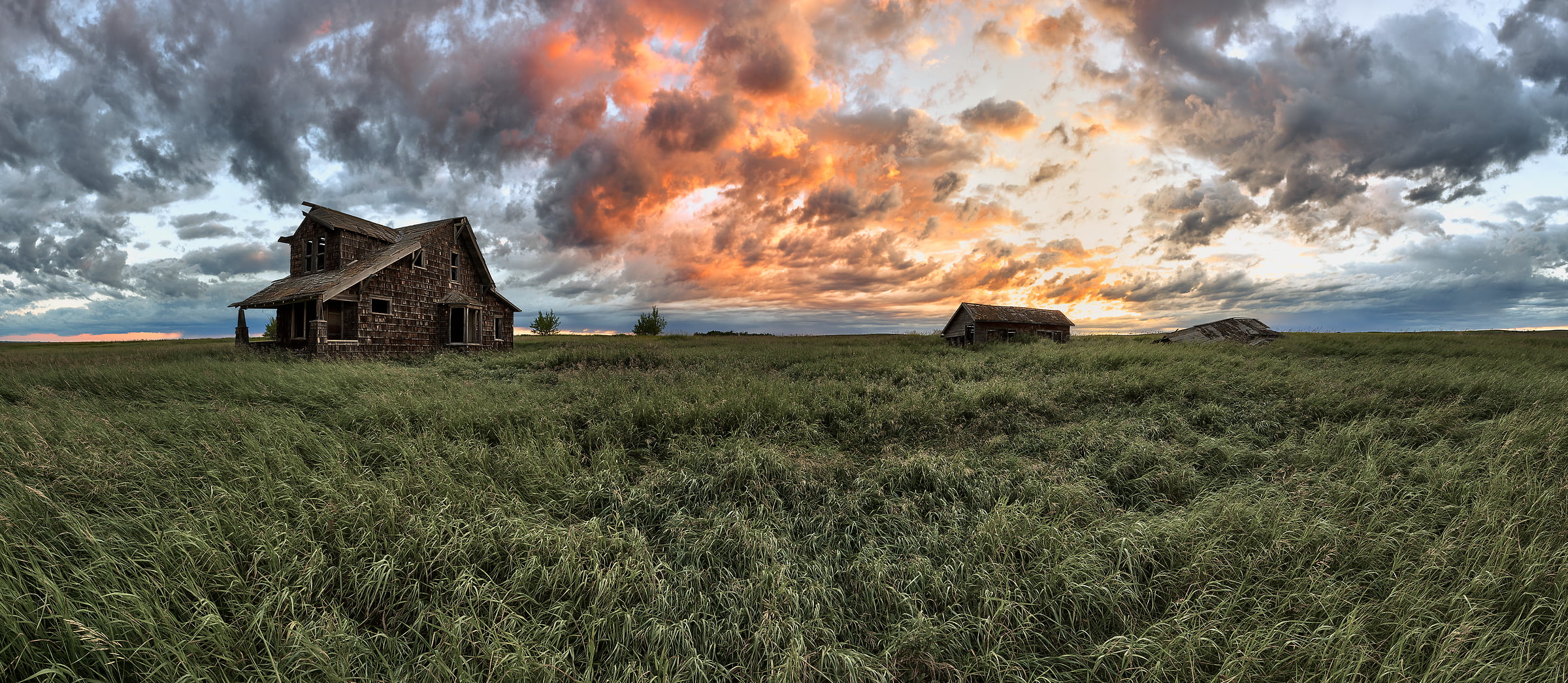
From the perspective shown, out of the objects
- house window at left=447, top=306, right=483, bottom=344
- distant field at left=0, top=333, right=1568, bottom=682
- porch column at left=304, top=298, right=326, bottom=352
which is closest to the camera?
distant field at left=0, top=333, right=1568, bottom=682

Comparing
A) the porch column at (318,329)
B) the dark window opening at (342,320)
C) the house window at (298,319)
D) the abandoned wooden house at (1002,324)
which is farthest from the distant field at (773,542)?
the abandoned wooden house at (1002,324)

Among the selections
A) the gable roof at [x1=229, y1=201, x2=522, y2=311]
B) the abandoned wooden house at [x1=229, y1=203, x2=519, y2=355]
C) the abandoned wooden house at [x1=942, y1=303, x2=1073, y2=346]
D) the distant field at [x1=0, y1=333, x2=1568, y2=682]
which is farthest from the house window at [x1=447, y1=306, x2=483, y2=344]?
the abandoned wooden house at [x1=942, y1=303, x2=1073, y2=346]

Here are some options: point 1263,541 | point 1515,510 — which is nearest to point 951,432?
point 1263,541

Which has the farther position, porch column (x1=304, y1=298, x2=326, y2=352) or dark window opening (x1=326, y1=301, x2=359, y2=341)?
dark window opening (x1=326, y1=301, x2=359, y2=341)

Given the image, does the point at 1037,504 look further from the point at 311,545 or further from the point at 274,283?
the point at 274,283

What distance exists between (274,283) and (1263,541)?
38121 millimetres

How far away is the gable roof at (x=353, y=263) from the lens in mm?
A: 21469

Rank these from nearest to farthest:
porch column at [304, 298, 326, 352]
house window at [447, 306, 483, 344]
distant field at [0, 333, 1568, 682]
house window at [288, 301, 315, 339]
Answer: distant field at [0, 333, 1568, 682] → porch column at [304, 298, 326, 352] → house window at [288, 301, 315, 339] → house window at [447, 306, 483, 344]

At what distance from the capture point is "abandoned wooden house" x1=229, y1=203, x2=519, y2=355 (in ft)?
72.1

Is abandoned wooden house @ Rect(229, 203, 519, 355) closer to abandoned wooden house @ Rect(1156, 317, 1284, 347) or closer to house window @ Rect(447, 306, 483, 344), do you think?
house window @ Rect(447, 306, 483, 344)

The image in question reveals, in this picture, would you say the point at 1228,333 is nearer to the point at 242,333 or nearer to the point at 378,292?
the point at 378,292

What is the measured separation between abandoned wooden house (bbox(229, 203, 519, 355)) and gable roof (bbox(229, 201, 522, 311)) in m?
0.06

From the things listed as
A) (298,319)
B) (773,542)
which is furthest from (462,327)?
(773,542)

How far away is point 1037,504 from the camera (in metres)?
5.40
